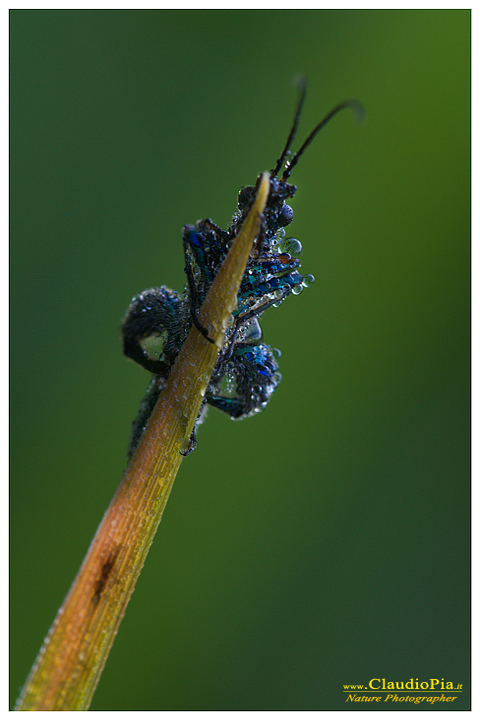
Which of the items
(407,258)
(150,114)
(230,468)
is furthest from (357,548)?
(150,114)

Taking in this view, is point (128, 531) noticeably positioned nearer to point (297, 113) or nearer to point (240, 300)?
point (240, 300)

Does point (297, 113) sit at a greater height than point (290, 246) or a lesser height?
greater

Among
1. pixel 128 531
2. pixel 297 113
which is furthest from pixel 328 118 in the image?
pixel 128 531

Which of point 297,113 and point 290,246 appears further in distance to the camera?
point 290,246

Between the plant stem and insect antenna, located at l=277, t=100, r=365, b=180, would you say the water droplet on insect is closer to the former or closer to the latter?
insect antenna, located at l=277, t=100, r=365, b=180

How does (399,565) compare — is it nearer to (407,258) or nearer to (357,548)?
(357,548)

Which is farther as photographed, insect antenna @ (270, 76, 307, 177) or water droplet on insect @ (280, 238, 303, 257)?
water droplet on insect @ (280, 238, 303, 257)

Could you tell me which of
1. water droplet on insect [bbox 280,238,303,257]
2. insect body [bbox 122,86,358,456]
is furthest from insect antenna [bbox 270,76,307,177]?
water droplet on insect [bbox 280,238,303,257]

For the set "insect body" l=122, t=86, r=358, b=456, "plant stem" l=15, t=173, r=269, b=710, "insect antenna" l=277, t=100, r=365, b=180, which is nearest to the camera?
"plant stem" l=15, t=173, r=269, b=710
